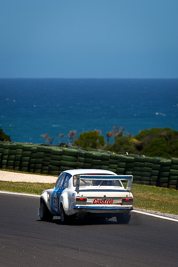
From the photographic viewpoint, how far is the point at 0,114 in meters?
148

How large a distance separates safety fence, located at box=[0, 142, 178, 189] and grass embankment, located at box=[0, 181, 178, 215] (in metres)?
0.78

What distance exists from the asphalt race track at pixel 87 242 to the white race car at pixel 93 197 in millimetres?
354

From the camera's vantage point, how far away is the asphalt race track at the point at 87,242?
27.3 ft

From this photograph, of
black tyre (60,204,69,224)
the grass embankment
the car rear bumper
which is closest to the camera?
the car rear bumper

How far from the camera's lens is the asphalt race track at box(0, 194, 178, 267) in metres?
8.31

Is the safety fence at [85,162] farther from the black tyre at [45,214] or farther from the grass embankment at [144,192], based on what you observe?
the black tyre at [45,214]

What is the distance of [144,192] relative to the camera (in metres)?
21.5

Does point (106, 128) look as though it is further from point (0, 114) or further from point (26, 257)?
point (26, 257)

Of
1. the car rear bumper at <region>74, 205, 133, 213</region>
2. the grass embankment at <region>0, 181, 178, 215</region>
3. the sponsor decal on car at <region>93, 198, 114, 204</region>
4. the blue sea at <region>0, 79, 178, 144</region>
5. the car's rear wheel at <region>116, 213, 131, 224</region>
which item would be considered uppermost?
the blue sea at <region>0, 79, 178, 144</region>

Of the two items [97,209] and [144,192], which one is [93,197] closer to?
[97,209]

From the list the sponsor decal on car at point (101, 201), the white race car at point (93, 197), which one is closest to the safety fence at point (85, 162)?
the white race car at point (93, 197)

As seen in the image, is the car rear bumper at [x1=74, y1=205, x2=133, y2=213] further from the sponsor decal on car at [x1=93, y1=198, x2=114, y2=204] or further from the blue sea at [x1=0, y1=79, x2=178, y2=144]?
the blue sea at [x1=0, y1=79, x2=178, y2=144]

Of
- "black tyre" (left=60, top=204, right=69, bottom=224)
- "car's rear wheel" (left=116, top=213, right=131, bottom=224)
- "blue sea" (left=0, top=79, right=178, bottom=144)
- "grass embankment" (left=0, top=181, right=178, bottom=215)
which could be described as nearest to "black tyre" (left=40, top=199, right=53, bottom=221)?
"black tyre" (left=60, top=204, right=69, bottom=224)

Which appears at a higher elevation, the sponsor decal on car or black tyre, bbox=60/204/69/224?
the sponsor decal on car
